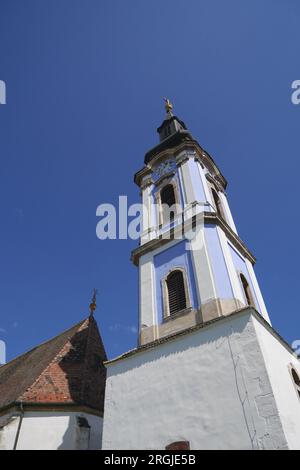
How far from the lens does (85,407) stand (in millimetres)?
12008

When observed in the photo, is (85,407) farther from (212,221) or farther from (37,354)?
(212,221)

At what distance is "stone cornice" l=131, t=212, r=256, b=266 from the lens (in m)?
12.0

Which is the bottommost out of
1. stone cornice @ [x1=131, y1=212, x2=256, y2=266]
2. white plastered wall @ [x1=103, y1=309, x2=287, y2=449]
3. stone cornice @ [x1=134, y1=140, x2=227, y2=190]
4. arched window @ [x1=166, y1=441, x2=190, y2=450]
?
arched window @ [x1=166, y1=441, x2=190, y2=450]

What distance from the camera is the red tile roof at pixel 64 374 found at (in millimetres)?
12258

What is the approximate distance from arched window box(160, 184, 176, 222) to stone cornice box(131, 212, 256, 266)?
1.50 meters

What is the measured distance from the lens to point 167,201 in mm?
15195

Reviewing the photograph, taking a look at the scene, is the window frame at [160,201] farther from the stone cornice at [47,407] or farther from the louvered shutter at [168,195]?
the stone cornice at [47,407]

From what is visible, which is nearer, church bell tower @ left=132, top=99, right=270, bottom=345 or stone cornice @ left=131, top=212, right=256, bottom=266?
church bell tower @ left=132, top=99, right=270, bottom=345

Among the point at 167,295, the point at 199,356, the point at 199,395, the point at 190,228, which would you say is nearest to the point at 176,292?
the point at 167,295

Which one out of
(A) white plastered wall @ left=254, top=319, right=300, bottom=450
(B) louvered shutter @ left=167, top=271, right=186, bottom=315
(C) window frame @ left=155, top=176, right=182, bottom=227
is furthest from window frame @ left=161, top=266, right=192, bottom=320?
(C) window frame @ left=155, top=176, right=182, bottom=227

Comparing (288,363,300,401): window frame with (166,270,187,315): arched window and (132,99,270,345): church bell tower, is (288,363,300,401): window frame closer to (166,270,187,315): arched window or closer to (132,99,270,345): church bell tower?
(132,99,270,345): church bell tower

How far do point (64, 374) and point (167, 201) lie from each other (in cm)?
838

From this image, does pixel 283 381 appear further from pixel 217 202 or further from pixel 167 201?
Answer: pixel 167 201
